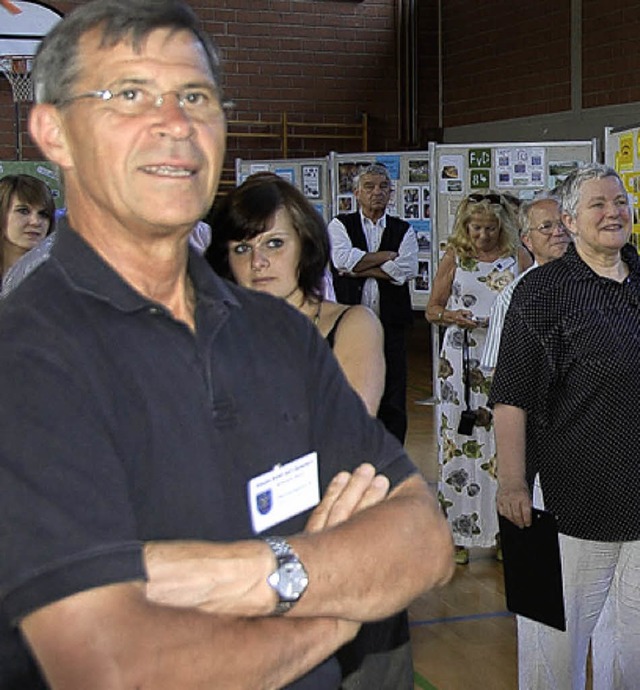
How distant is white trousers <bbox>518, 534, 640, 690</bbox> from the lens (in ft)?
9.70

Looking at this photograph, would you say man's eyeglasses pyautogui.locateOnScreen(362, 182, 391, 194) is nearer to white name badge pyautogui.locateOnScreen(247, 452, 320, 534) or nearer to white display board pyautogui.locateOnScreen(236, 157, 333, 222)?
white display board pyautogui.locateOnScreen(236, 157, 333, 222)

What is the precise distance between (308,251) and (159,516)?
1.51 metres

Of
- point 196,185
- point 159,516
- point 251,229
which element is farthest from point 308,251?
point 159,516

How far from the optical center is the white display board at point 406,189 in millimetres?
9906

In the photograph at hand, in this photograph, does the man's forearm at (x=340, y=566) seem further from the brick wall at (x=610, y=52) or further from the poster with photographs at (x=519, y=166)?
the brick wall at (x=610, y=52)

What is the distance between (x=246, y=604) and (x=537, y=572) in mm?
1894

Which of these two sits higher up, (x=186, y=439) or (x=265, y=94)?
(x=265, y=94)

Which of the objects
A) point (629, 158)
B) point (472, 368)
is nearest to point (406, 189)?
point (629, 158)

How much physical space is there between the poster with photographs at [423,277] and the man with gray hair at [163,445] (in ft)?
28.5

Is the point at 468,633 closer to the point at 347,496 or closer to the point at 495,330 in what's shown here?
the point at 495,330

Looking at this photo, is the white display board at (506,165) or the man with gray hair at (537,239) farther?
the white display board at (506,165)

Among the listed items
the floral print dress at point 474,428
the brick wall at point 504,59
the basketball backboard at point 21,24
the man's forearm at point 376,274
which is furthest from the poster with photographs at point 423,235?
the floral print dress at point 474,428

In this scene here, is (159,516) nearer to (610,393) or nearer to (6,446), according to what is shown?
(6,446)

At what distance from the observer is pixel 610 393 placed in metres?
2.86
